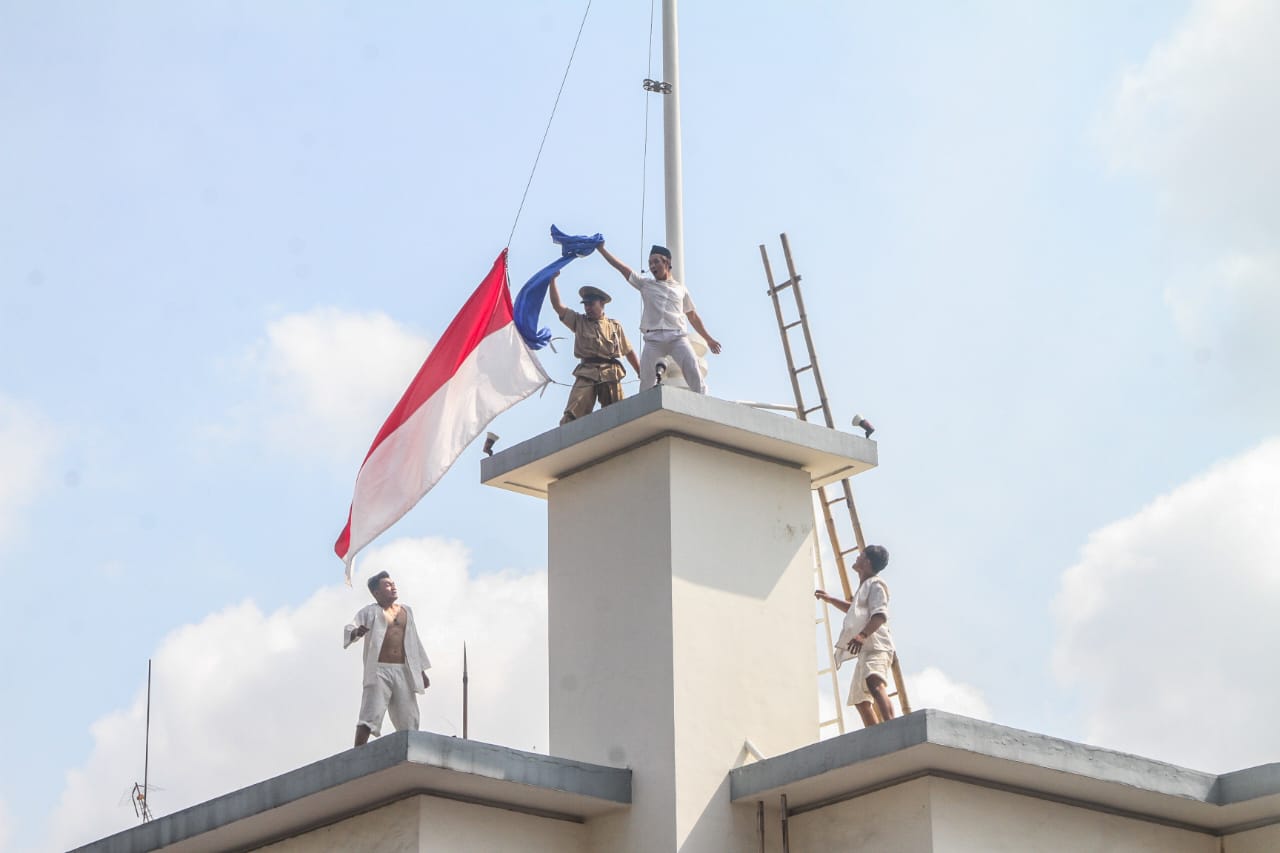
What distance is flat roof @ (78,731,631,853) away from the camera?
17094 millimetres

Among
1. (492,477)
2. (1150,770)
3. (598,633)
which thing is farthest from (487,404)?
(1150,770)

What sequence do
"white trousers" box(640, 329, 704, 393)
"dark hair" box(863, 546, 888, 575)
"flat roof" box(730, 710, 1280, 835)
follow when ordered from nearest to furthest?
"flat roof" box(730, 710, 1280, 835) → "dark hair" box(863, 546, 888, 575) → "white trousers" box(640, 329, 704, 393)

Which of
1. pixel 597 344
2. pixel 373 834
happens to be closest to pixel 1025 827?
pixel 373 834

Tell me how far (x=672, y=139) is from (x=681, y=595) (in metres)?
5.03

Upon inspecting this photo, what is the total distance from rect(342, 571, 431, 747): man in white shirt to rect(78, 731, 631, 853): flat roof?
1.14 m

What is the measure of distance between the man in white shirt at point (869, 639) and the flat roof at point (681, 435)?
4.93 ft

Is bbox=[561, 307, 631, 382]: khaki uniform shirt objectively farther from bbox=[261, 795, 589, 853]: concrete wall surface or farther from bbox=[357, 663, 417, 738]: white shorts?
bbox=[261, 795, 589, 853]: concrete wall surface

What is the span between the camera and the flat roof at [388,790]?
1709cm

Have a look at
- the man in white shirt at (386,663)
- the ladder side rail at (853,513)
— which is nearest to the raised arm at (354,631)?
the man in white shirt at (386,663)

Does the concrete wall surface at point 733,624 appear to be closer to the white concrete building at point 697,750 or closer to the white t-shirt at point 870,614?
the white concrete building at point 697,750

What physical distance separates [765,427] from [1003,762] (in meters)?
4.08

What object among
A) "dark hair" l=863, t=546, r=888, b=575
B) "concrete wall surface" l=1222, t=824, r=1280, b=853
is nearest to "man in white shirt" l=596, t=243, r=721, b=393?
"dark hair" l=863, t=546, r=888, b=575

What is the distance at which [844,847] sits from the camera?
58.7 ft

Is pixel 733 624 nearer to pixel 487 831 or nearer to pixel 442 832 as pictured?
pixel 487 831
